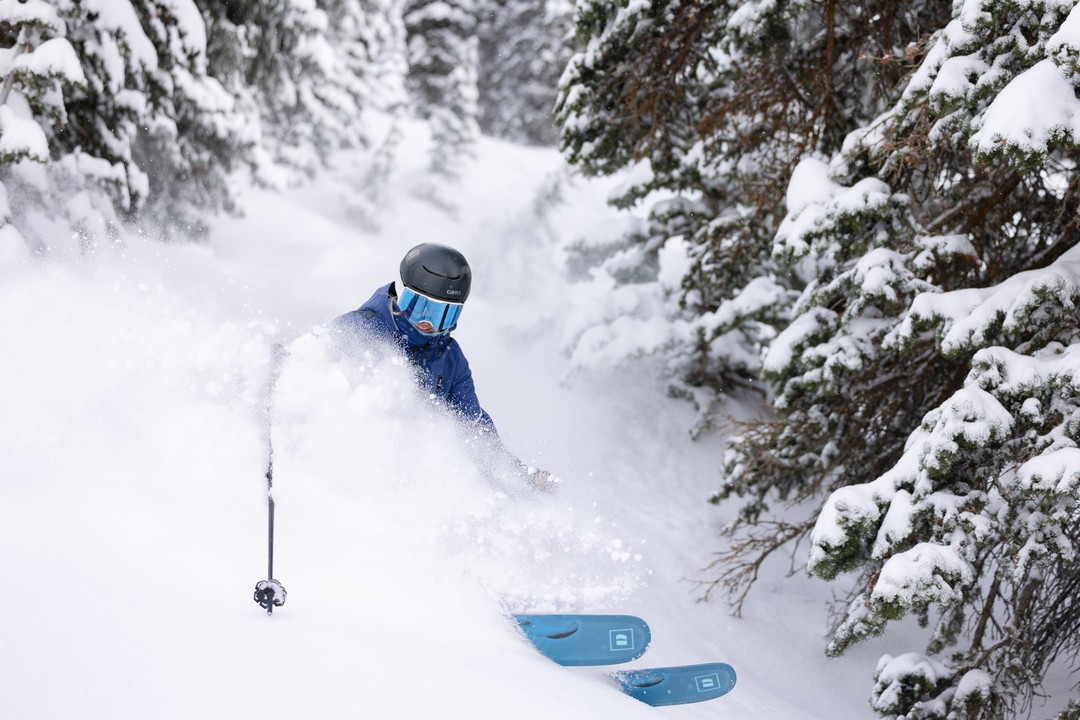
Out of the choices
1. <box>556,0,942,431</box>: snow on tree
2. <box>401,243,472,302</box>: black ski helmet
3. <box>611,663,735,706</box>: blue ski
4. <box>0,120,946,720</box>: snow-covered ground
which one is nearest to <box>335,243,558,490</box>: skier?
<box>401,243,472,302</box>: black ski helmet

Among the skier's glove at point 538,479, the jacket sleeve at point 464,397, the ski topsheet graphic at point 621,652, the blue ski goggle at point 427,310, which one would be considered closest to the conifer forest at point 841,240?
the ski topsheet graphic at point 621,652

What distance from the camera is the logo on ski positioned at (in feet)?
13.9

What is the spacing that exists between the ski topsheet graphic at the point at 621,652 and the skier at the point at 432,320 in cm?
102

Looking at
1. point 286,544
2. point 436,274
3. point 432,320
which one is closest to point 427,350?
point 432,320

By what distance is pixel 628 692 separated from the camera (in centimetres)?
424

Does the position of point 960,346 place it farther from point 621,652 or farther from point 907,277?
point 621,652

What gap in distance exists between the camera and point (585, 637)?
4.19 m

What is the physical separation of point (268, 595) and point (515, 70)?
131ft

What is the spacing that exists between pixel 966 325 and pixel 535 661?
2.78 metres

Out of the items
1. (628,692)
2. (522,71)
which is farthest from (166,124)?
(522,71)

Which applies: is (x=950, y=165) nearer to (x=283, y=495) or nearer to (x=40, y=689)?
(x=283, y=495)

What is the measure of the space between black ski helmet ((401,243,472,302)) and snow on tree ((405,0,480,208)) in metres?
22.3

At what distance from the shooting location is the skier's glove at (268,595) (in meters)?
3.37

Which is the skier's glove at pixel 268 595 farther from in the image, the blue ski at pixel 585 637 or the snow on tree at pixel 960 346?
the snow on tree at pixel 960 346
